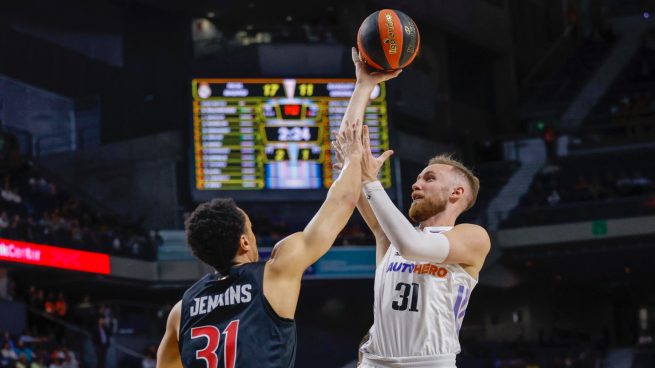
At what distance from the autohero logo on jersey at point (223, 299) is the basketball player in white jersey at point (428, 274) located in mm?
949

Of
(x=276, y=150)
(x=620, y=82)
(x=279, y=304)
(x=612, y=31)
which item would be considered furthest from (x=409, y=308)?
(x=612, y=31)

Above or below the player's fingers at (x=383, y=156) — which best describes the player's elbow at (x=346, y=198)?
below

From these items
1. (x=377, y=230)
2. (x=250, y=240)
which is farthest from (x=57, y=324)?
(x=250, y=240)

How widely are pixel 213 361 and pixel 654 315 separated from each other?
106 feet

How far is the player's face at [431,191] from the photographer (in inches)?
230

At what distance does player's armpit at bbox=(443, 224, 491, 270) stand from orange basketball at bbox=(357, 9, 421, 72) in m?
0.88

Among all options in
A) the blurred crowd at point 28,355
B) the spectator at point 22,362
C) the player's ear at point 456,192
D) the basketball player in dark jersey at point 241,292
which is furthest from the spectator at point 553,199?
the basketball player in dark jersey at point 241,292

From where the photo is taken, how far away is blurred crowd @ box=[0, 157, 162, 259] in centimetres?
2233

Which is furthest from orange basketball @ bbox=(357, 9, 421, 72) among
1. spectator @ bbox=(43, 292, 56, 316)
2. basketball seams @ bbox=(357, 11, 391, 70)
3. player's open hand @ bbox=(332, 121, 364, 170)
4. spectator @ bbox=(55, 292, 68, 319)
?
spectator @ bbox=(55, 292, 68, 319)

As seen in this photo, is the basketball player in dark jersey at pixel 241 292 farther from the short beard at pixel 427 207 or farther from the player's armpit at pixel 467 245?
the short beard at pixel 427 207

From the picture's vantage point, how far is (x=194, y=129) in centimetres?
2603

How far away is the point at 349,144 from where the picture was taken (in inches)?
206

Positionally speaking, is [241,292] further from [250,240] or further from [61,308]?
[61,308]

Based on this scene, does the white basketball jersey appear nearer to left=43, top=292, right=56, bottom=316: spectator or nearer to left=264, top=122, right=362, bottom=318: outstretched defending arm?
left=264, top=122, right=362, bottom=318: outstretched defending arm
